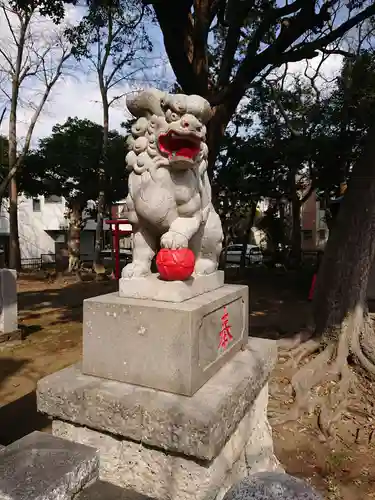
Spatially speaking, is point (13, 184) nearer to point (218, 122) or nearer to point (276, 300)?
point (218, 122)

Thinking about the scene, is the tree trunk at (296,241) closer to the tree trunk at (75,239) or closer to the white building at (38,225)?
the tree trunk at (75,239)

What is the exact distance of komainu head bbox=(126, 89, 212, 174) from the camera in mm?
1989

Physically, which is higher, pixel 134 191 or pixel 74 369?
pixel 134 191

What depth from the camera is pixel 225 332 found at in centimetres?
232

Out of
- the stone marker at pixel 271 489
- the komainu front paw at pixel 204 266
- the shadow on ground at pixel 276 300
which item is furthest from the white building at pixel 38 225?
the stone marker at pixel 271 489

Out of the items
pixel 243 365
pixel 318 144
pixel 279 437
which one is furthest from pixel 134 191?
pixel 318 144

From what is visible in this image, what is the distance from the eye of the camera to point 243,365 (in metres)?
2.34

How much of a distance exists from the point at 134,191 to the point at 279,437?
3059mm

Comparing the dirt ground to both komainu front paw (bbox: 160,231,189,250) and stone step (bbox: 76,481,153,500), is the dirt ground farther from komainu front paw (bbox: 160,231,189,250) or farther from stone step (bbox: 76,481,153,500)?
komainu front paw (bbox: 160,231,189,250)

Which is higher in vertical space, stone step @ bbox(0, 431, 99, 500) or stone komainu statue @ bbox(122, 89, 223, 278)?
stone komainu statue @ bbox(122, 89, 223, 278)

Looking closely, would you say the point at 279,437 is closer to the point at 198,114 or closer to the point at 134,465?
the point at 134,465

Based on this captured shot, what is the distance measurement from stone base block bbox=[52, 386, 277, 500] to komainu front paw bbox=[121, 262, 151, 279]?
889 millimetres

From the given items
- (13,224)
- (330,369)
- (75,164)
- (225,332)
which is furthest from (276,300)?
(13,224)

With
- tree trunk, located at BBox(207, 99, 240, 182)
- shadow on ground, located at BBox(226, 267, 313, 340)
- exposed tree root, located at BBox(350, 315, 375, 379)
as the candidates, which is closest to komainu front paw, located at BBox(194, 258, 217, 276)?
exposed tree root, located at BBox(350, 315, 375, 379)
